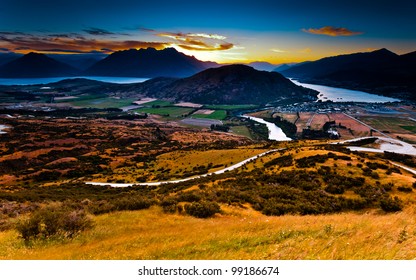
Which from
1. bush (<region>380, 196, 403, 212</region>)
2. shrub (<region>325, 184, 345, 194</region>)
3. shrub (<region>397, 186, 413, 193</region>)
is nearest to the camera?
bush (<region>380, 196, 403, 212</region>)

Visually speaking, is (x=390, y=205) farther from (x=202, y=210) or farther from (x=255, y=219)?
(x=202, y=210)

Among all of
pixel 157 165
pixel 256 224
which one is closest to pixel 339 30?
pixel 256 224

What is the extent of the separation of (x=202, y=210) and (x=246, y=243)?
599 cm

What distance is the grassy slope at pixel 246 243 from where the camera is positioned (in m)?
6.01

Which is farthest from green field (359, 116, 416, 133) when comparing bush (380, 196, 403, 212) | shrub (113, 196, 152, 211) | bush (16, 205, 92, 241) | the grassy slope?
bush (16, 205, 92, 241)

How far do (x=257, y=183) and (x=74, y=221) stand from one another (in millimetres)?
15084

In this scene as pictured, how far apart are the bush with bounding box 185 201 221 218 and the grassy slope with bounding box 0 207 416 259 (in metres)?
→ 3.08

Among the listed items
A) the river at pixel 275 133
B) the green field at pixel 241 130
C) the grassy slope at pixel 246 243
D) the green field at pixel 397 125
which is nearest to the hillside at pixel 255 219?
the grassy slope at pixel 246 243

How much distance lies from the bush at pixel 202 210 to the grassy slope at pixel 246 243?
10.1 feet

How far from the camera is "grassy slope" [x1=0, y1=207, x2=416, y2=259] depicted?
19.7 ft

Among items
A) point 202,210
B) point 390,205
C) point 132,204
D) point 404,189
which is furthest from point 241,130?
point 202,210

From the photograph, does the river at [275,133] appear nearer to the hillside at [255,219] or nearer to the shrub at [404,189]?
the hillside at [255,219]

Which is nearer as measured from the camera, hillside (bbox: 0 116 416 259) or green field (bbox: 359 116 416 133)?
hillside (bbox: 0 116 416 259)

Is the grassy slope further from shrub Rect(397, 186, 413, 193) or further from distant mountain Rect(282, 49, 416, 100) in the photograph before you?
shrub Rect(397, 186, 413, 193)
